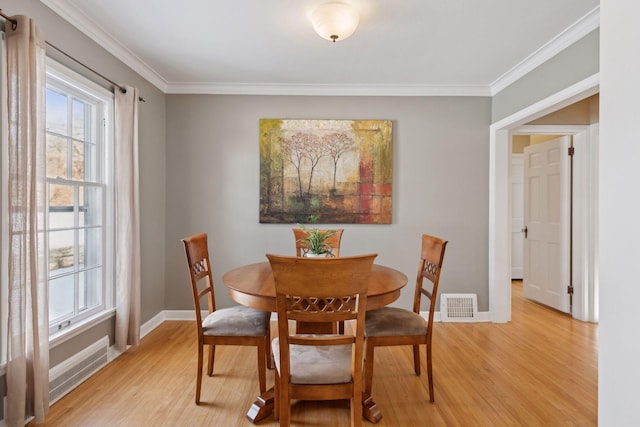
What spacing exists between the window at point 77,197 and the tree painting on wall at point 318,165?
149cm

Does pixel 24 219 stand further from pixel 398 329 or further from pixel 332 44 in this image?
pixel 332 44

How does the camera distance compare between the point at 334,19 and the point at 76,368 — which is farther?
the point at 76,368

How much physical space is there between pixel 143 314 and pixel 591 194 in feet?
16.0

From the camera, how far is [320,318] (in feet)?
5.32

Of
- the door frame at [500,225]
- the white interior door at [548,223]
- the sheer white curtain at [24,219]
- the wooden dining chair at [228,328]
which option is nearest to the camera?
the sheer white curtain at [24,219]

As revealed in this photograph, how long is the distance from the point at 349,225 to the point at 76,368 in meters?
2.64

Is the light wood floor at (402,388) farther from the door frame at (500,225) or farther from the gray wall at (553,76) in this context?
the gray wall at (553,76)

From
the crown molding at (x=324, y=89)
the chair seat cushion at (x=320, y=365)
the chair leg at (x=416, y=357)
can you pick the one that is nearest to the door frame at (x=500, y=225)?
the crown molding at (x=324, y=89)

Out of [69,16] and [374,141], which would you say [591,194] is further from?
[69,16]

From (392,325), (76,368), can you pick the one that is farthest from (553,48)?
(76,368)

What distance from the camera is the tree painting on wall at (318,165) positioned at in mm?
3811

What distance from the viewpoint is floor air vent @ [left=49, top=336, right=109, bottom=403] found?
2.28 m

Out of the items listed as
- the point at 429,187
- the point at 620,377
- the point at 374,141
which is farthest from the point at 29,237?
the point at 429,187

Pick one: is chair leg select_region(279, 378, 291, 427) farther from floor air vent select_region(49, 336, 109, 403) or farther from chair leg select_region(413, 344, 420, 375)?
floor air vent select_region(49, 336, 109, 403)
